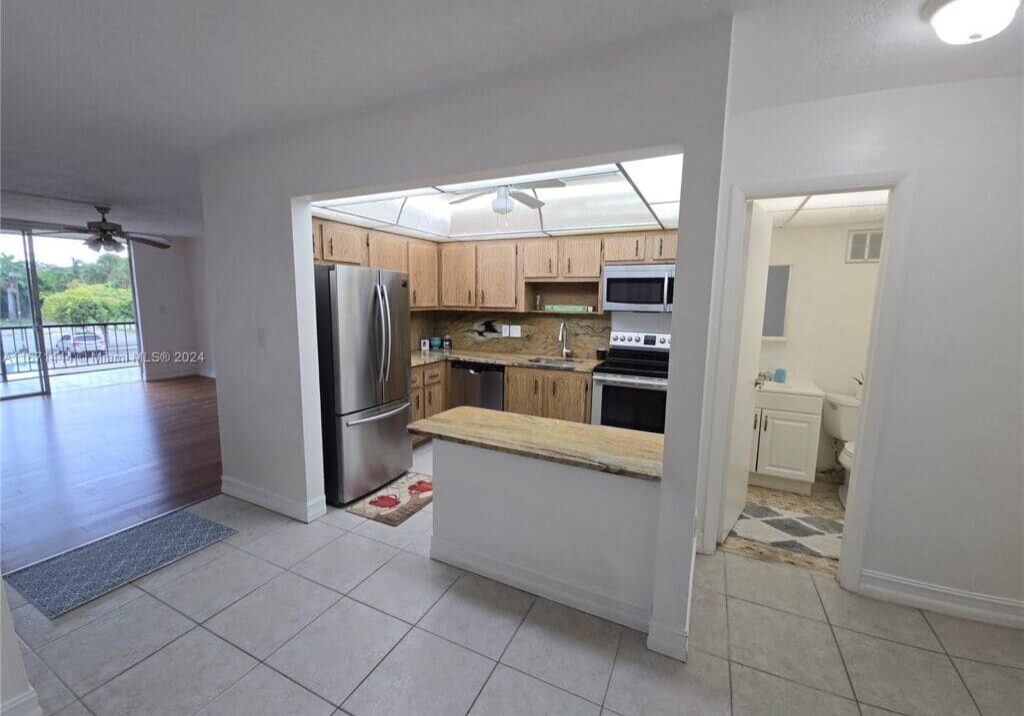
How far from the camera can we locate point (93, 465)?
3.67 metres

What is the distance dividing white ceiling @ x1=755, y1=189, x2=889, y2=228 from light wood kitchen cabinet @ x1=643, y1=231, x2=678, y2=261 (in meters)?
0.81

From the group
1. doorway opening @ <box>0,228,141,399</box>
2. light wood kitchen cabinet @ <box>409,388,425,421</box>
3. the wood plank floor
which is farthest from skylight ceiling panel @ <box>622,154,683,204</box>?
doorway opening @ <box>0,228,141,399</box>

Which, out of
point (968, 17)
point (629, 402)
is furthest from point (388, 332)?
point (968, 17)

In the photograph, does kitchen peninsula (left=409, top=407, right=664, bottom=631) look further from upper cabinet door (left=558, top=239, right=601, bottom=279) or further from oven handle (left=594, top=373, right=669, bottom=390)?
upper cabinet door (left=558, top=239, right=601, bottom=279)

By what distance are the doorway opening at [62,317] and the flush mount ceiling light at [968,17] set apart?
29.2 ft

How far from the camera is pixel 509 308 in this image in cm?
460

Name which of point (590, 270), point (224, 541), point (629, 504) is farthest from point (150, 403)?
point (629, 504)

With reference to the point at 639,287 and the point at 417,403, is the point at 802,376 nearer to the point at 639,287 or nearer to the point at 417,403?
the point at 639,287

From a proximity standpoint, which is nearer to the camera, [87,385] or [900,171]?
[900,171]

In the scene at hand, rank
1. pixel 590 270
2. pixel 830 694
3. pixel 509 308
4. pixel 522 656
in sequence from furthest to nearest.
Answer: pixel 509 308 < pixel 590 270 < pixel 522 656 < pixel 830 694

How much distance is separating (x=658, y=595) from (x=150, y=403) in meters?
6.80

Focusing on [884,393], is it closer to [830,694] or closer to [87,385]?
[830,694]

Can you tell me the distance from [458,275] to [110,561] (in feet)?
11.7

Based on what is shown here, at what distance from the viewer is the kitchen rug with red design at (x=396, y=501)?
2.91 metres
